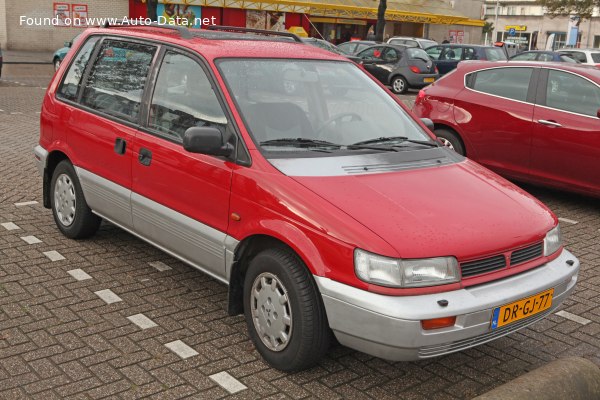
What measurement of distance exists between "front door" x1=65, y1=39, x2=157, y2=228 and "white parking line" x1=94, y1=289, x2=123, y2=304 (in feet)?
1.66

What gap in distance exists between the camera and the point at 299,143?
4355mm

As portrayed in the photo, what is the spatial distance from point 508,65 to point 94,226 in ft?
17.3

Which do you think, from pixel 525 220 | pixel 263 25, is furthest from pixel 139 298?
pixel 263 25

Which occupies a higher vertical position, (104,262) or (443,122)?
(443,122)

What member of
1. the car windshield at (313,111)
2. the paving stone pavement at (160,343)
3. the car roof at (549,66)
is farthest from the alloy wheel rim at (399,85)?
the car windshield at (313,111)

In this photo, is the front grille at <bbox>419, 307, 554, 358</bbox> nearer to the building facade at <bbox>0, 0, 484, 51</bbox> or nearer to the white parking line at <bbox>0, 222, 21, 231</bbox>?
the white parking line at <bbox>0, 222, 21, 231</bbox>

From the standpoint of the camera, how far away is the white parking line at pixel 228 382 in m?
3.81

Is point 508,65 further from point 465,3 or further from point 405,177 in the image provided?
point 465,3

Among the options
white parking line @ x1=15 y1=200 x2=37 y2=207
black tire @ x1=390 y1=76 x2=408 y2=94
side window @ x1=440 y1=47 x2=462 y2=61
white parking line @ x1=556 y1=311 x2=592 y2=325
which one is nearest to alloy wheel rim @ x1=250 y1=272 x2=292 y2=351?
white parking line @ x1=556 y1=311 x2=592 y2=325

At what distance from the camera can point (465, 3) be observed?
160 feet

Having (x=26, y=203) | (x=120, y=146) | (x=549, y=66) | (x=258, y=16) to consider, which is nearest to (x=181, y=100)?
(x=120, y=146)

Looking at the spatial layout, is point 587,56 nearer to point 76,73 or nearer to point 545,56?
point 545,56

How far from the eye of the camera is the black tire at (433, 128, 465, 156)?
887cm

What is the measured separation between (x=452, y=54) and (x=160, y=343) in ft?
72.8
